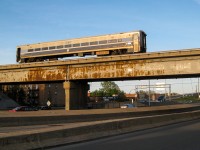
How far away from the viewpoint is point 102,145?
12.7 meters

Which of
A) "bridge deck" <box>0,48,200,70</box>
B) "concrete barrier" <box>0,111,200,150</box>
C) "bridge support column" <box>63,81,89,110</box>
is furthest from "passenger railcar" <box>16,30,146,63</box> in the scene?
"concrete barrier" <box>0,111,200,150</box>

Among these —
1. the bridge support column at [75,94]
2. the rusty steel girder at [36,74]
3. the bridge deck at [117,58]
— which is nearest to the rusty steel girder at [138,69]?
the bridge deck at [117,58]

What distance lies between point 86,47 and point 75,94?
298 inches

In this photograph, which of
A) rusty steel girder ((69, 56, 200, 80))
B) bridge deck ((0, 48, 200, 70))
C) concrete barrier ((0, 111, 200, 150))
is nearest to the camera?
concrete barrier ((0, 111, 200, 150))

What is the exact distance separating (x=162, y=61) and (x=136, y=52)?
3.30 m

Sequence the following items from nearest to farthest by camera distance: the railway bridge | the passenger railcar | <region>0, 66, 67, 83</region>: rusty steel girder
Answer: the railway bridge
the passenger railcar
<region>0, 66, 67, 83</region>: rusty steel girder

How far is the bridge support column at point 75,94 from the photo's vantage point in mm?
43219

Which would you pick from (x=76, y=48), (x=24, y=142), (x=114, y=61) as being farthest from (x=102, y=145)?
(x=76, y=48)

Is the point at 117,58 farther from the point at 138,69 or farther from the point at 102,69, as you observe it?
the point at 102,69

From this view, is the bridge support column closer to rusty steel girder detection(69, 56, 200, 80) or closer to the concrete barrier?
rusty steel girder detection(69, 56, 200, 80)

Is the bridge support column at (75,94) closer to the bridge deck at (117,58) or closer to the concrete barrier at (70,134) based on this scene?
the bridge deck at (117,58)

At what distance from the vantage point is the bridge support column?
142 feet

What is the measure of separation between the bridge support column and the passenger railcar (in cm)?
433

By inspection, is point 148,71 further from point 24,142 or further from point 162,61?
point 24,142
